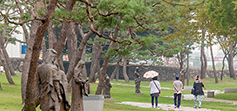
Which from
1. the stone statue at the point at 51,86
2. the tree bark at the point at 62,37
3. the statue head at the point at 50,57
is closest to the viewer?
the stone statue at the point at 51,86

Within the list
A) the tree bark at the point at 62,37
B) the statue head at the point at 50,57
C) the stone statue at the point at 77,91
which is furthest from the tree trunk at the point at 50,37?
the statue head at the point at 50,57

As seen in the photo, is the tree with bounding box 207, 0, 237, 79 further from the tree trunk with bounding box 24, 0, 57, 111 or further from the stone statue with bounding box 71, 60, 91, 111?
the tree trunk with bounding box 24, 0, 57, 111

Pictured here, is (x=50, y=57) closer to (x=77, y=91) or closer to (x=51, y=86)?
(x=51, y=86)

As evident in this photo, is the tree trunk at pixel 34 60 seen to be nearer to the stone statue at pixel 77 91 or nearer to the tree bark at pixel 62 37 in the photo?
the stone statue at pixel 77 91

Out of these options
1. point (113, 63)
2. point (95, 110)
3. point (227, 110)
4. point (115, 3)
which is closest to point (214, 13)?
point (227, 110)

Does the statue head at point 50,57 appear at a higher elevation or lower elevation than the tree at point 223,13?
lower

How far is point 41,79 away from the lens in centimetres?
770

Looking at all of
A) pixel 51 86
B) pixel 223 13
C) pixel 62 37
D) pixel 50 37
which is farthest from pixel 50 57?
pixel 223 13

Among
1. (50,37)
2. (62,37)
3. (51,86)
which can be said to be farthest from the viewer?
(50,37)

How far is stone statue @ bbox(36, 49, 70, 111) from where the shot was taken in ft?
24.7

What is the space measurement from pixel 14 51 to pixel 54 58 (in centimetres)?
5026

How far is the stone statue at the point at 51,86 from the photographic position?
24.7 feet

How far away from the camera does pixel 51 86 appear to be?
24.6 ft

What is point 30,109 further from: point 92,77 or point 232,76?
point 232,76
